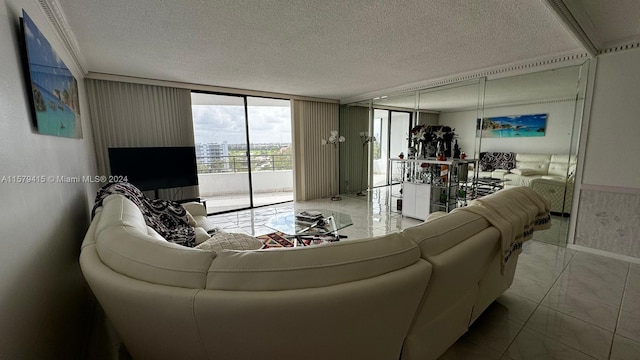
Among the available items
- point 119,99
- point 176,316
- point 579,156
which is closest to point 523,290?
point 579,156

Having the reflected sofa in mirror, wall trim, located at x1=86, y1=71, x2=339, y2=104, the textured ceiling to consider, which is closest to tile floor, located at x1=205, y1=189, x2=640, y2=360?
the reflected sofa in mirror

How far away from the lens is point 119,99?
3596 millimetres

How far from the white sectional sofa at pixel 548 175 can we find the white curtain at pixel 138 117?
192 inches

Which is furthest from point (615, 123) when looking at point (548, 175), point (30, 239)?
point (30, 239)

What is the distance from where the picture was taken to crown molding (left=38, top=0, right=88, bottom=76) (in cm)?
169

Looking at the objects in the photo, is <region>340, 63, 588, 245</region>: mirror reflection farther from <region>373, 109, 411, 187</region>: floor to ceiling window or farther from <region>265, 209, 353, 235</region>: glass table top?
<region>265, 209, 353, 235</region>: glass table top

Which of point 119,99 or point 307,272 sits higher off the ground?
point 119,99

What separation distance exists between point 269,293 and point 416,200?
381 cm

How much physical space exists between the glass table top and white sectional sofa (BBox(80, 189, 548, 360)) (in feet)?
5.84

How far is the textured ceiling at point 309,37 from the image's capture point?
70.9 inches

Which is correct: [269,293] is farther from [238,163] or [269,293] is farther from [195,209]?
[238,163]

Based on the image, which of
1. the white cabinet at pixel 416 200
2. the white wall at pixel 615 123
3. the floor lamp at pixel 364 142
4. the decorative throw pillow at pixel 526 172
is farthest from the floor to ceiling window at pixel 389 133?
the white wall at pixel 615 123

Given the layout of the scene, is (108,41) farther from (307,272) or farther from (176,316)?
(307,272)

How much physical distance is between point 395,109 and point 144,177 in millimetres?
5046
